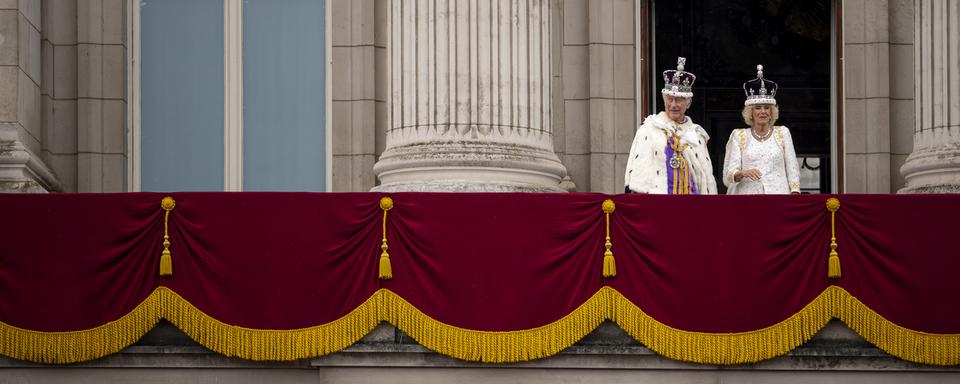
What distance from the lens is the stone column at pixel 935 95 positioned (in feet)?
65.0

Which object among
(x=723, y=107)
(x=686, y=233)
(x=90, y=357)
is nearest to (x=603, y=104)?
(x=723, y=107)

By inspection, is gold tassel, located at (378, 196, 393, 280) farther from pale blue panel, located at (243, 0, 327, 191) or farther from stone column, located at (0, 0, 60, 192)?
pale blue panel, located at (243, 0, 327, 191)

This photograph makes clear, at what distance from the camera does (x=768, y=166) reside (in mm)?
19062

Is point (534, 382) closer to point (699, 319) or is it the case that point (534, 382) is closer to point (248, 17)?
point (699, 319)

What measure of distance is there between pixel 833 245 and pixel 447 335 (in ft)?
12.3

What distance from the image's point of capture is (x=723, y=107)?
2470 centimetres

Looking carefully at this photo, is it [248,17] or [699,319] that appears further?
[248,17]

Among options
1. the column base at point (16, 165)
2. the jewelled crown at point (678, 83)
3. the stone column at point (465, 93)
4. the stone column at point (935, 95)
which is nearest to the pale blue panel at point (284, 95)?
the column base at point (16, 165)

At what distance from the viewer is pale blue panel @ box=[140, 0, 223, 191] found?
23.5 m

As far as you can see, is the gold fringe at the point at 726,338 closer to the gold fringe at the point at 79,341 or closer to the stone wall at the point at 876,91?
the gold fringe at the point at 79,341

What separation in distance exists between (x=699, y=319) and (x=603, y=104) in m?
7.51

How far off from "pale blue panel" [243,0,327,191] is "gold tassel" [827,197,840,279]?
862cm

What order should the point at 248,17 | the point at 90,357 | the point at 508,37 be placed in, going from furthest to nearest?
the point at 248,17 < the point at 508,37 < the point at 90,357

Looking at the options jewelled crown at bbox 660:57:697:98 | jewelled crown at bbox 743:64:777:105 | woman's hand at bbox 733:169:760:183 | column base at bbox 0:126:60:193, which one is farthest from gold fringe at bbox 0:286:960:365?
column base at bbox 0:126:60:193
